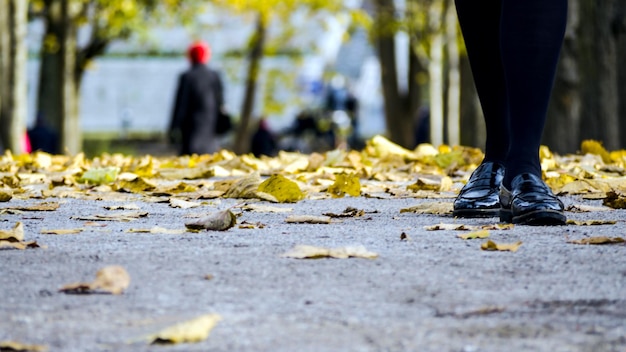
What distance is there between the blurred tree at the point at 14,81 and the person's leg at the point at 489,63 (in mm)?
12761

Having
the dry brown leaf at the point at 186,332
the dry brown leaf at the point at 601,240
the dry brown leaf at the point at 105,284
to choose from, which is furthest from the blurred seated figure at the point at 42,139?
the dry brown leaf at the point at 186,332

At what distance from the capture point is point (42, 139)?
20.0 metres

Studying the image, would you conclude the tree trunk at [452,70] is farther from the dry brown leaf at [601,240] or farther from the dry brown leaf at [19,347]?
the dry brown leaf at [19,347]

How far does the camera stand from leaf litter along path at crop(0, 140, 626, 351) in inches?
83.4

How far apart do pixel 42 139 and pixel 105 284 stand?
17.9 meters

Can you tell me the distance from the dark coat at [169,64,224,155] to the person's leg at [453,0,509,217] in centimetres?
877

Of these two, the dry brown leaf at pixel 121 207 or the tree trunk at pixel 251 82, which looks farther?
the tree trunk at pixel 251 82

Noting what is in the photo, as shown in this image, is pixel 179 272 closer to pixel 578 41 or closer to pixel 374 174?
pixel 374 174

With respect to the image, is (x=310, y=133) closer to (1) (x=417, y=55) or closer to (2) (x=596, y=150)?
(1) (x=417, y=55)

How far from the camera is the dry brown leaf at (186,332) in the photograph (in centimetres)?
206

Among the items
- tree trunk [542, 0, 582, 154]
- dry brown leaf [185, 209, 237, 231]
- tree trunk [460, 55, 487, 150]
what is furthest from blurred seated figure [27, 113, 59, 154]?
dry brown leaf [185, 209, 237, 231]

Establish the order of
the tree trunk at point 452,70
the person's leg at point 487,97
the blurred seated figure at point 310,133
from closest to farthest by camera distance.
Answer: the person's leg at point 487,97, the tree trunk at point 452,70, the blurred seated figure at point 310,133

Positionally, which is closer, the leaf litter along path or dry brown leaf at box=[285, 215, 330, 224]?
the leaf litter along path

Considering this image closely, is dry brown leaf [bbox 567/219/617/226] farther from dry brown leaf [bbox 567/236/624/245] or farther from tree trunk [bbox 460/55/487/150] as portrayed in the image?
tree trunk [bbox 460/55/487/150]
